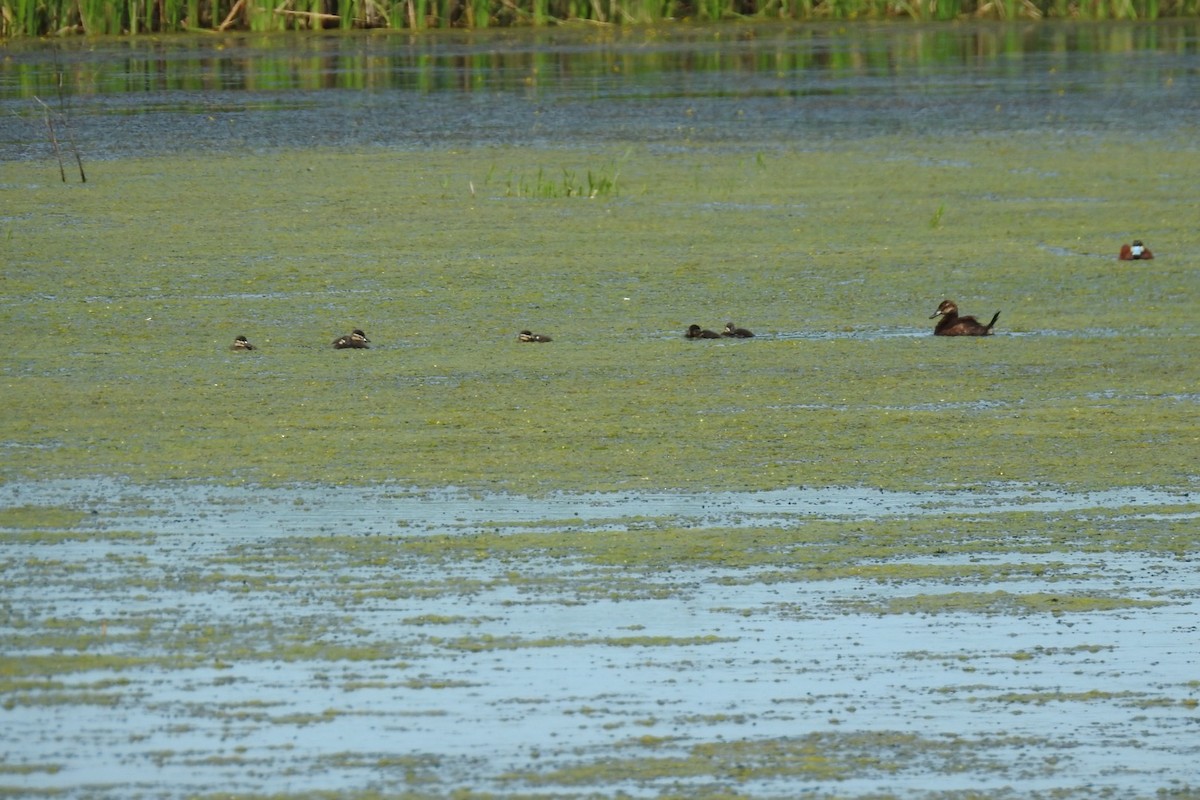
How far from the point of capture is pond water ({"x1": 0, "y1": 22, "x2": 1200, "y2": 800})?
3.71 meters

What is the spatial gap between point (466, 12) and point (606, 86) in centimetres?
524

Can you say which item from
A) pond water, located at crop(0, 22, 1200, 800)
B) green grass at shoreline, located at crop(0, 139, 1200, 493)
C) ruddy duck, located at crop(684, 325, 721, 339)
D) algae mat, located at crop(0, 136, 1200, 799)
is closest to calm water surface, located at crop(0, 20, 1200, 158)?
green grass at shoreline, located at crop(0, 139, 1200, 493)

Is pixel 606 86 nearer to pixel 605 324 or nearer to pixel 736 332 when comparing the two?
pixel 605 324

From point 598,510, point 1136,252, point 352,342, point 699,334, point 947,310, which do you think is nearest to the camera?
point 598,510

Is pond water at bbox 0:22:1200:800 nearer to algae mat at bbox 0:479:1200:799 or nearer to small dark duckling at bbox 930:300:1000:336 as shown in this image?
algae mat at bbox 0:479:1200:799

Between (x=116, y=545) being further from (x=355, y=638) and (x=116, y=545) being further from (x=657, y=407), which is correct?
(x=657, y=407)

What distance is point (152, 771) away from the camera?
Result: 12.0ft

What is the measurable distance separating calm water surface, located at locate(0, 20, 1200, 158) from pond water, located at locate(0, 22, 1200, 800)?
7.36 metres

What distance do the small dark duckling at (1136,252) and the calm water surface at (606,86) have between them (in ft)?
14.7

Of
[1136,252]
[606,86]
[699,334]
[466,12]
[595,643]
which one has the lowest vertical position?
[595,643]

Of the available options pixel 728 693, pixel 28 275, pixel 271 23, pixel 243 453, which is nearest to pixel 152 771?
pixel 728 693

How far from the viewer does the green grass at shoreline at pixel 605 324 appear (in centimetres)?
593

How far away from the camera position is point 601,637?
4.36 metres

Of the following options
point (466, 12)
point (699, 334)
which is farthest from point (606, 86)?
point (699, 334)
